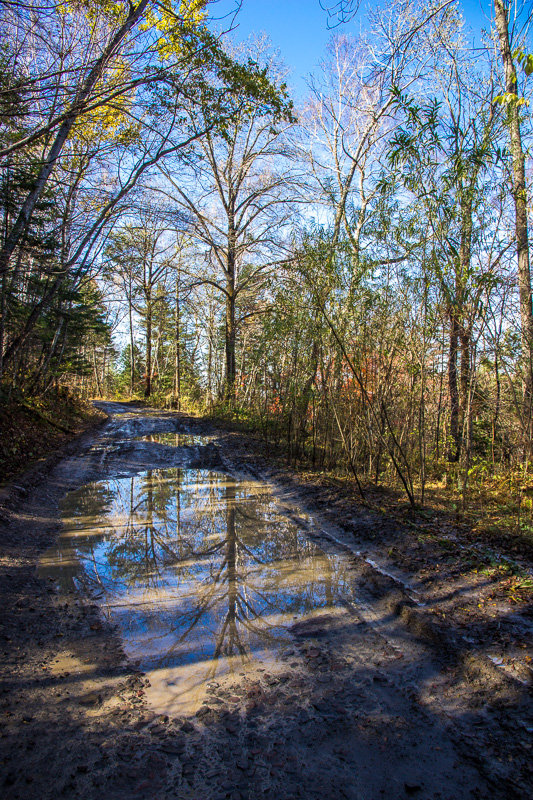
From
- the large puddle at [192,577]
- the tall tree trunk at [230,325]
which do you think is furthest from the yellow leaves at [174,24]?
the tall tree trunk at [230,325]

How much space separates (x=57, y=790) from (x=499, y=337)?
5.14 m

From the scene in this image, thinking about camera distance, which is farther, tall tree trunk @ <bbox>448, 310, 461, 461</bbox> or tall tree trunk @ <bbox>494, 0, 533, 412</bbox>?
tall tree trunk @ <bbox>448, 310, 461, 461</bbox>

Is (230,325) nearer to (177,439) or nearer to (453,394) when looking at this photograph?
(177,439)

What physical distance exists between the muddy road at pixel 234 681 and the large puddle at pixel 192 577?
0.02 metres

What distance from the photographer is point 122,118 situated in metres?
9.21

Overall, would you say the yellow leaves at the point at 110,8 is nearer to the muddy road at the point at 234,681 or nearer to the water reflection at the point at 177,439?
the muddy road at the point at 234,681

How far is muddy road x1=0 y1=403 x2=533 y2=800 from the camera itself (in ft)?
6.16

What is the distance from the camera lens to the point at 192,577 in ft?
12.9

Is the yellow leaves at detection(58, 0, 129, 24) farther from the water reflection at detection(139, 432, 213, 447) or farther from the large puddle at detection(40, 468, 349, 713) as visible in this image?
the water reflection at detection(139, 432, 213, 447)

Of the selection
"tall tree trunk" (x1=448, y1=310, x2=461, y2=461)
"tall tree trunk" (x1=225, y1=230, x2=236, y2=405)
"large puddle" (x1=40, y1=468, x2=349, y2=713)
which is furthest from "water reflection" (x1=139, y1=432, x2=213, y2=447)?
"tall tree trunk" (x1=448, y1=310, x2=461, y2=461)

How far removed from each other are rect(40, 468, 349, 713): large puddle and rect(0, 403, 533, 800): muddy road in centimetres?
2

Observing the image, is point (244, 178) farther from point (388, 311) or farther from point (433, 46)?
point (388, 311)

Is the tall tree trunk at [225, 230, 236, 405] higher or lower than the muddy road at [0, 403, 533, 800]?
higher

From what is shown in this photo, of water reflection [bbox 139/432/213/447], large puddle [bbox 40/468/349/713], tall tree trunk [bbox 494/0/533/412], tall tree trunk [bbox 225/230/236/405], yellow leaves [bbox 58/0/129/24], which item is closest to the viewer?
large puddle [bbox 40/468/349/713]
